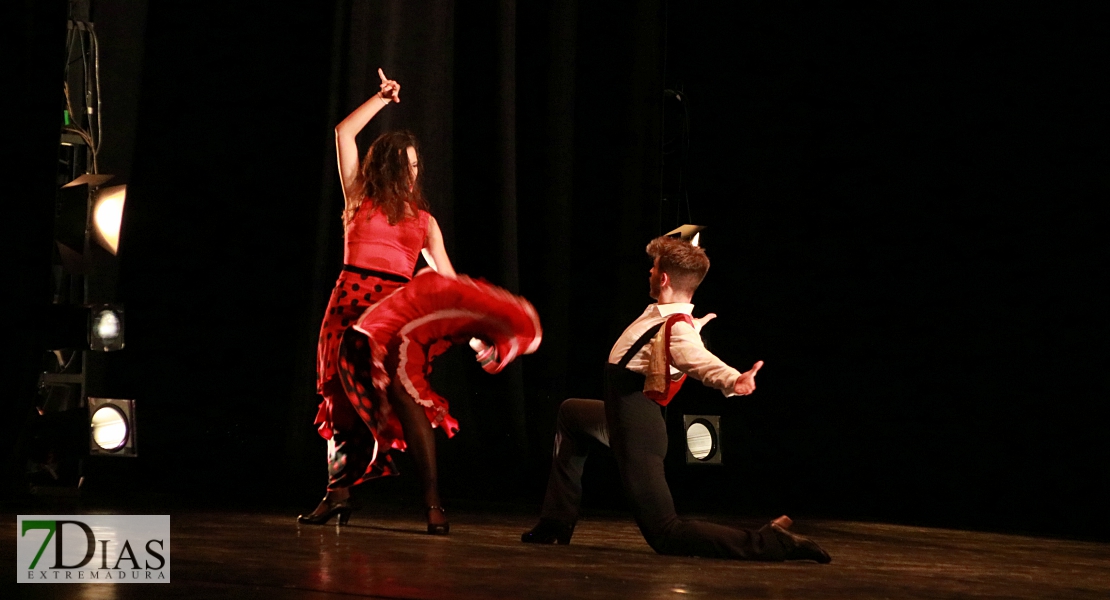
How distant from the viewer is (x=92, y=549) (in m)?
3.03

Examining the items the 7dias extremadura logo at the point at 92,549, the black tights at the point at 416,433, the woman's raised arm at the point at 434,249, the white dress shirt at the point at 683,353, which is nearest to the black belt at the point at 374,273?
the woman's raised arm at the point at 434,249

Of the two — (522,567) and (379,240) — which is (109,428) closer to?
(379,240)

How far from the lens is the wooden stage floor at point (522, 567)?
2635 millimetres

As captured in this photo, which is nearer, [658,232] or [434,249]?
[434,249]

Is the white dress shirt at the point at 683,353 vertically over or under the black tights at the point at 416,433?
over

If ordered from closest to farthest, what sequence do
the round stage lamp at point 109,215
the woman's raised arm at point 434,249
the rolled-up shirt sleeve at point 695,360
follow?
the rolled-up shirt sleeve at point 695,360 < the woman's raised arm at point 434,249 < the round stage lamp at point 109,215

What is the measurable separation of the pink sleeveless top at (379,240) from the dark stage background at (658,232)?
64.6 inches

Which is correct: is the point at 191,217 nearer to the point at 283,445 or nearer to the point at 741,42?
the point at 283,445

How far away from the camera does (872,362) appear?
6121mm

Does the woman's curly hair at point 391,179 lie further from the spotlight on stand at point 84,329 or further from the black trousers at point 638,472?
the spotlight on stand at point 84,329

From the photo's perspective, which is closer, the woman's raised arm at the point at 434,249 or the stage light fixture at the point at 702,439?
the woman's raised arm at the point at 434,249

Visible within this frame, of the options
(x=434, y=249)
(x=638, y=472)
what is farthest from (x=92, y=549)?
(x=434, y=249)

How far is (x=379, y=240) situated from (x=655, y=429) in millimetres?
1106

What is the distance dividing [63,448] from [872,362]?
365cm
